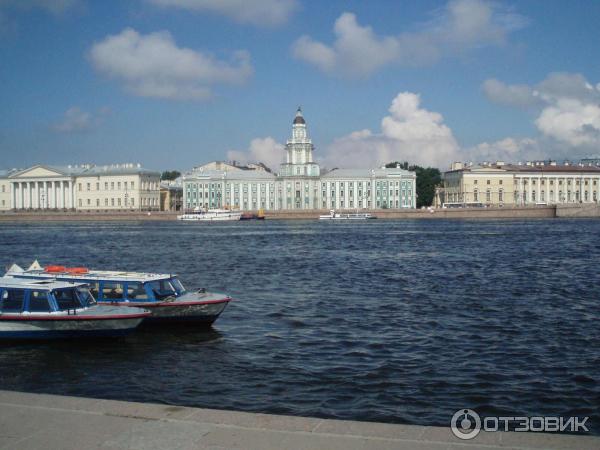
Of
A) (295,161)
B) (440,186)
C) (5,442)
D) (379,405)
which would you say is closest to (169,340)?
(379,405)

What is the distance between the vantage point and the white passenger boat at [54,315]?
1079cm

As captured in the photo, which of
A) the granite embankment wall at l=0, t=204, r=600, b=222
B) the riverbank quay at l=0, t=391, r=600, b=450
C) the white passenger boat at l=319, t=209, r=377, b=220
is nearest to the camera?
the riverbank quay at l=0, t=391, r=600, b=450

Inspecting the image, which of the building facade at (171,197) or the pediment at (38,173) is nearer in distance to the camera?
the pediment at (38,173)

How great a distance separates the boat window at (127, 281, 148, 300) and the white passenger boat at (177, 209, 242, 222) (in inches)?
2875

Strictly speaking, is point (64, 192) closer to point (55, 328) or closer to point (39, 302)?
point (39, 302)

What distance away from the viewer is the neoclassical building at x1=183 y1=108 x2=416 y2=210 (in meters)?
93.7

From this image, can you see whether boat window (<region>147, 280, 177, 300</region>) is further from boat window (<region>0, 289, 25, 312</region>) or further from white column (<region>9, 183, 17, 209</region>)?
white column (<region>9, 183, 17, 209</region>)

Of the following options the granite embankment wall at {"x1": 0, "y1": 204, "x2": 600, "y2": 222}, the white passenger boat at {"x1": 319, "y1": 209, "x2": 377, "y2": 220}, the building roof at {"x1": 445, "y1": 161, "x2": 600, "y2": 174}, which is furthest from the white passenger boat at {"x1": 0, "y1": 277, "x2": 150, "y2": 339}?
the building roof at {"x1": 445, "y1": 161, "x2": 600, "y2": 174}

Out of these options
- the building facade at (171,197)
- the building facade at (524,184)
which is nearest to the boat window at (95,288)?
the building facade at (524,184)

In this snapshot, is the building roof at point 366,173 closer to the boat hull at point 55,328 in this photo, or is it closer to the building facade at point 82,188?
the building facade at point 82,188

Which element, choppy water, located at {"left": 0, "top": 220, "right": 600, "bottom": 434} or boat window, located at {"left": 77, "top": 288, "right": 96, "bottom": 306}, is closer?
choppy water, located at {"left": 0, "top": 220, "right": 600, "bottom": 434}

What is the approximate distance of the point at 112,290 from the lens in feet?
41.5

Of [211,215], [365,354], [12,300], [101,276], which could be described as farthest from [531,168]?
[12,300]

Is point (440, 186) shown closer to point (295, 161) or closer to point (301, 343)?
point (295, 161)
